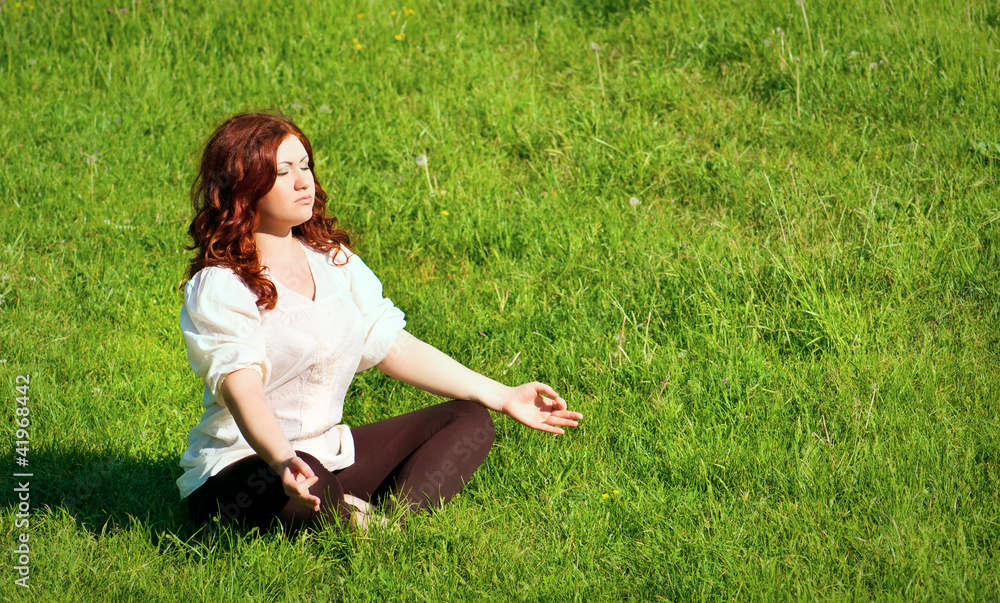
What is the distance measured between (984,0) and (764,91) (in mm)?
1527

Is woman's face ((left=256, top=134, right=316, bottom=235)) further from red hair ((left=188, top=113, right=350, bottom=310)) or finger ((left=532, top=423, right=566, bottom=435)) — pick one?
finger ((left=532, top=423, right=566, bottom=435))

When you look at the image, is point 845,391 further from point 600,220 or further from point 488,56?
point 488,56

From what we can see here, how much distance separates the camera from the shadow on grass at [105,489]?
10.2 feet

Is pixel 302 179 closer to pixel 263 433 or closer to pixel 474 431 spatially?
pixel 263 433

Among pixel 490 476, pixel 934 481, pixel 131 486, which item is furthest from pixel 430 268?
pixel 934 481

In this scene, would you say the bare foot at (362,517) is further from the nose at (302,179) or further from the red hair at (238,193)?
the nose at (302,179)

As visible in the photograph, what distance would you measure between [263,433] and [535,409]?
1.00m

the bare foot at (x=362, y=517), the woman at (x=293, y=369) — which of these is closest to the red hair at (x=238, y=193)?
the woman at (x=293, y=369)

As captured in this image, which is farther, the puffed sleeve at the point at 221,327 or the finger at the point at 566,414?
the finger at the point at 566,414

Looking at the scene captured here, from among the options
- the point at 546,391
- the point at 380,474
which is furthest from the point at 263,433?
the point at 546,391

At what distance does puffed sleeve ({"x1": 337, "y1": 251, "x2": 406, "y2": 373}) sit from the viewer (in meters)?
2.98

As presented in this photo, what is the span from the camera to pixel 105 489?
10.7ft

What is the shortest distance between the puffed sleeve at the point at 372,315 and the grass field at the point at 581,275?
1.99 ft

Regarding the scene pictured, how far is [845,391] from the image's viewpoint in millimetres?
3301
